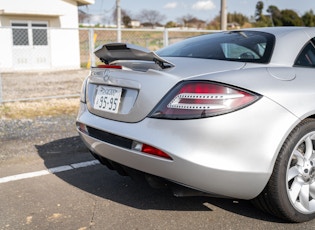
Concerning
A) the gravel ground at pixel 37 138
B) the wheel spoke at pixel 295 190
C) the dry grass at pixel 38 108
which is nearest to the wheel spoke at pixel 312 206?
the wheel spoke at pixel 295 190

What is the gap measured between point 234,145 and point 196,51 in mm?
1151

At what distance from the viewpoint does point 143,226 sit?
2.69m

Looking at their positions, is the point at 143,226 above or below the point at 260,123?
below

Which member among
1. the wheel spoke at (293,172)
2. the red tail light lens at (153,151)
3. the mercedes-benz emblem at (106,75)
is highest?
the mercedes-benz emblem at (106,75)

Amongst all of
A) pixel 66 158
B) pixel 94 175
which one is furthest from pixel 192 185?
pixel 66 158

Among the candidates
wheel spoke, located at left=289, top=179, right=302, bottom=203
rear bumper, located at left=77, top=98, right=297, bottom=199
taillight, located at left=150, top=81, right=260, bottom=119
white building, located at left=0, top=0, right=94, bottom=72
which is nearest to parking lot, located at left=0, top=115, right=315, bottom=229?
wheel spoke, located at left=289, top=179, right=302, bottom=203

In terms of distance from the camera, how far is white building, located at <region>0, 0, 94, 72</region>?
58.3ft

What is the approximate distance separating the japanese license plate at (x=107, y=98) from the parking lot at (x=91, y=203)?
831 millimetres

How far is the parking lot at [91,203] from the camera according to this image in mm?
2734

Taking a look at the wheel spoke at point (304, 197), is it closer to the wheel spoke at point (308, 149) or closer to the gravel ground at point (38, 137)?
the wheel spoke at point (308, 149)

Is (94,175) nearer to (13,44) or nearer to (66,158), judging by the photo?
(66,158)

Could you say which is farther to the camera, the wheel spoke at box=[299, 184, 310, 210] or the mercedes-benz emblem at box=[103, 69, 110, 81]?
the mercedes-benz emblem at box=[103, 69, 110, 81]

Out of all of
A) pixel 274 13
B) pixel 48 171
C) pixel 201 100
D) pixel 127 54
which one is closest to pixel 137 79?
pixel 127 54

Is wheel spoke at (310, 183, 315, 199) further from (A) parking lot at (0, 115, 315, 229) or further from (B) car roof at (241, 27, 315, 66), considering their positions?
(B) car roof at (241, 27, 315, 66)
